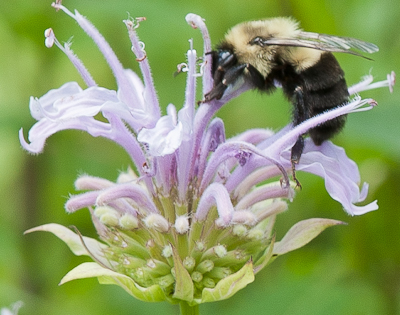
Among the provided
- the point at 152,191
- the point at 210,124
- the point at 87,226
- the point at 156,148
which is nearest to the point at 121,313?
the point at 87,226

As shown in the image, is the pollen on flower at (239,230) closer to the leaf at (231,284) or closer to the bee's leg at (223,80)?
the leaf at (231,284)

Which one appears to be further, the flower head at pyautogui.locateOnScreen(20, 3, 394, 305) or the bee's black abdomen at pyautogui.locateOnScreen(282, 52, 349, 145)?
the bee's black abdomen at pyautogui.locateOnScreen(282, 52, 349, 145)

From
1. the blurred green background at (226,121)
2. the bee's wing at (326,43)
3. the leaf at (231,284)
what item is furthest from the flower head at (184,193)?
the blurred green background at (226,121)

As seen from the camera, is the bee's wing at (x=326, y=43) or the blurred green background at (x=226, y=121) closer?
the bee's wing at (x=326, y=43)

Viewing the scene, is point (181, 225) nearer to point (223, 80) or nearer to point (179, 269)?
point (179, 269)

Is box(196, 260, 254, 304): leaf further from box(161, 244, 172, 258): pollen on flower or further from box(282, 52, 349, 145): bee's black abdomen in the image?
box(282, 52, 349, 145): bee's black abdomen

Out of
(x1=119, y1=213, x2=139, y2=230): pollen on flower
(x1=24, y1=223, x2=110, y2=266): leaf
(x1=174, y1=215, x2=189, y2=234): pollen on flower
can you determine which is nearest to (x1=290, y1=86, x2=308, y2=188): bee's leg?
(x1=174, y1=215, x2=189, y2=234): pollen on flower
